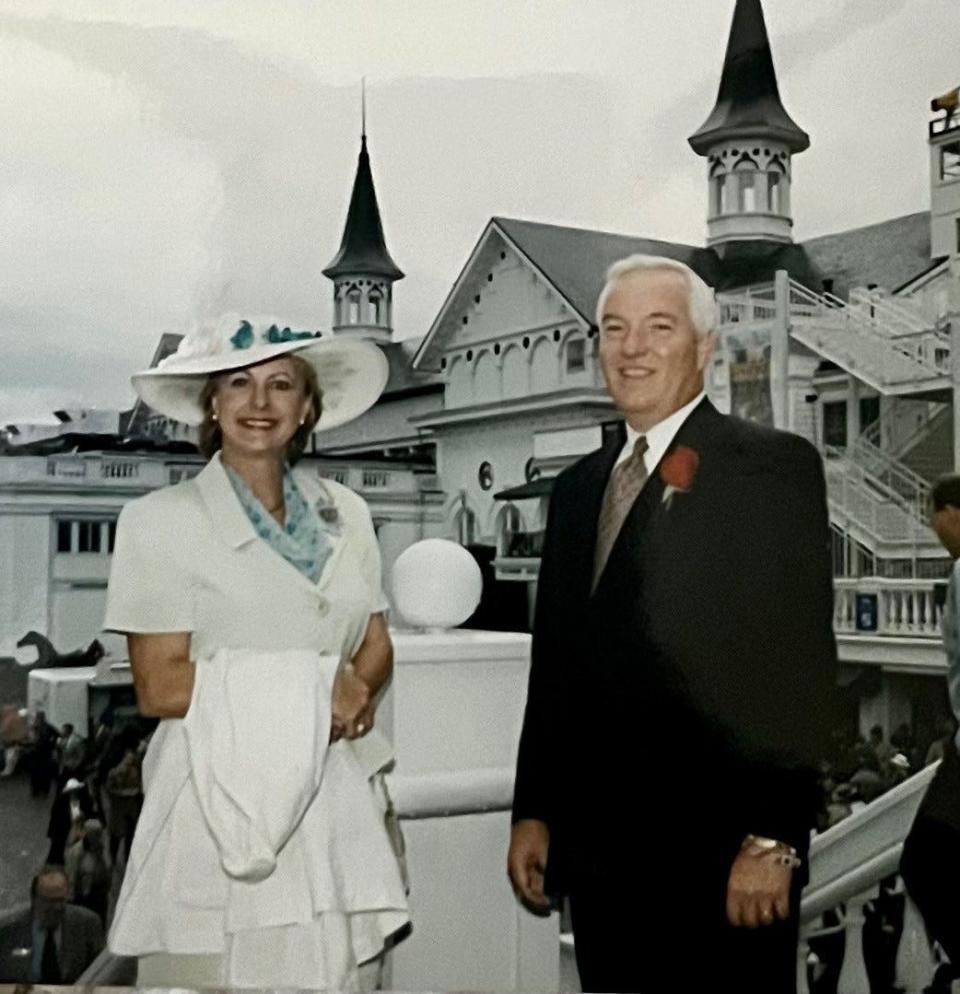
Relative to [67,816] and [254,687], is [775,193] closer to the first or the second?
[254,687]

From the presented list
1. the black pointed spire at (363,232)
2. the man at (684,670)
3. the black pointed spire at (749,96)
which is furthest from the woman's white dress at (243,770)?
the black pointed spire at (749,96)

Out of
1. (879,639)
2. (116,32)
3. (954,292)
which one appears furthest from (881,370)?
(116,32)

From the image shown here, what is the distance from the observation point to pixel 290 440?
217cm

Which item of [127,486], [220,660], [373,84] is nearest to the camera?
[220,660]

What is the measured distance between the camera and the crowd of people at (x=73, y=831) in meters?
2.25

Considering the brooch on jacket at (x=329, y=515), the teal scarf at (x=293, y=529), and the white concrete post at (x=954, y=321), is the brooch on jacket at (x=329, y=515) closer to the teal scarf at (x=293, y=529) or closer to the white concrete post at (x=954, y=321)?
the teal scarf at (x=293, y=529)

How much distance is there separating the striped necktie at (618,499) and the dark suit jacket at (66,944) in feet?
3.76

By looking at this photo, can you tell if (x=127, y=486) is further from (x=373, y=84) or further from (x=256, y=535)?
(x=373, y=84)

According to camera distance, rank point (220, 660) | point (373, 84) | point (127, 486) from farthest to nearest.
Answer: point (373, 84) < point (127, 486) < point (220, 660)

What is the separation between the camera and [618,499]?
7.10ft

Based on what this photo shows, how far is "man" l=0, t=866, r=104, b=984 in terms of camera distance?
2295 millimetres

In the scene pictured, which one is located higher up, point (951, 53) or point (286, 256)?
point (951, 53)

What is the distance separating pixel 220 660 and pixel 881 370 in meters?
1.31

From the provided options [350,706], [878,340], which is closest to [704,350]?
[878,340]
